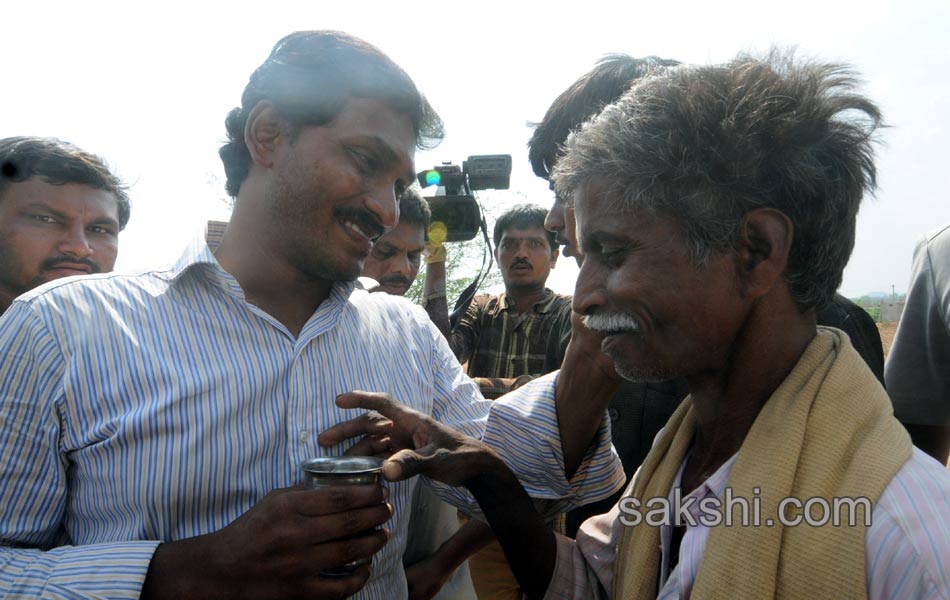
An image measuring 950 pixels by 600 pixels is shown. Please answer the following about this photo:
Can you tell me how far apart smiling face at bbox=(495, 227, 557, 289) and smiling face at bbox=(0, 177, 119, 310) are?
2711 mm

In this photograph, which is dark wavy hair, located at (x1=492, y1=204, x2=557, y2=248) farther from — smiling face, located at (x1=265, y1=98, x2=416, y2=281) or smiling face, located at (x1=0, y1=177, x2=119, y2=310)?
smiling face, located at (x1=265, y1=98, x2=416, y2=281)

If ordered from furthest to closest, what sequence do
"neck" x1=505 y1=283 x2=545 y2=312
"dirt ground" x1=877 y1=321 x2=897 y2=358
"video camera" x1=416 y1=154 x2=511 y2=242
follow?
"dirt ground" x1=877 y1=321 x2=897 y2=358 → "neck" x1=505 y1=283 x2=545 y2=312 → "video camera" x1=416 y1=154 x2=511 y2=242

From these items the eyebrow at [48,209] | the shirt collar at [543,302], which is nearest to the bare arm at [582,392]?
the eyebrow at [48,209]

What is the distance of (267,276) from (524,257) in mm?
3143

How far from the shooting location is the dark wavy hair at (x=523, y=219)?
505 centimetres

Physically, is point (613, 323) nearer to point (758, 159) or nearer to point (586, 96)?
point (758, 159)

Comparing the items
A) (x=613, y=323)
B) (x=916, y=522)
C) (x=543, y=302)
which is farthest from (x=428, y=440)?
(x=543, y=302)

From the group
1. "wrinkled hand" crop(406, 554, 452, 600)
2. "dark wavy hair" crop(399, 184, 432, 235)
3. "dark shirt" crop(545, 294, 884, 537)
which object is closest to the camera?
"dark shirt" crop(545, 294, 884, 537)

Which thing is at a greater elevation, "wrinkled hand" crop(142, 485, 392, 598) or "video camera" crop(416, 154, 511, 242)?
"video camera" crop(416, 154, 511, 242)

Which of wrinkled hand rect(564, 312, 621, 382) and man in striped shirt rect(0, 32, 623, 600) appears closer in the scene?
man in striped shirt rect(0, 32, 623, 600)

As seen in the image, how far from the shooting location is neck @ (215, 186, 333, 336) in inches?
75.9

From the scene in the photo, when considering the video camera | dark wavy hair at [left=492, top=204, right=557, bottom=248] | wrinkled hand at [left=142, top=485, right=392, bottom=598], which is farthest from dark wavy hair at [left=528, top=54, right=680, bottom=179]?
dark wavy hair at [left=492, top=204, right=557, bottom=248]

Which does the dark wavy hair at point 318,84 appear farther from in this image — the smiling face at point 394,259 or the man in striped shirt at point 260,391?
the smiling face at point 394,259

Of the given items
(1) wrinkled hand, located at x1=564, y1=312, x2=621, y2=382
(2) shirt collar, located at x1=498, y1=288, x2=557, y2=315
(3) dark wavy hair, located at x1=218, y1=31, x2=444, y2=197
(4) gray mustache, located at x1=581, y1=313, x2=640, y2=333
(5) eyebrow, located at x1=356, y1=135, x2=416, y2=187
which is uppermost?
(3) dark wavy hair, located at x1=218, y1=31, x2=444, y2=197
